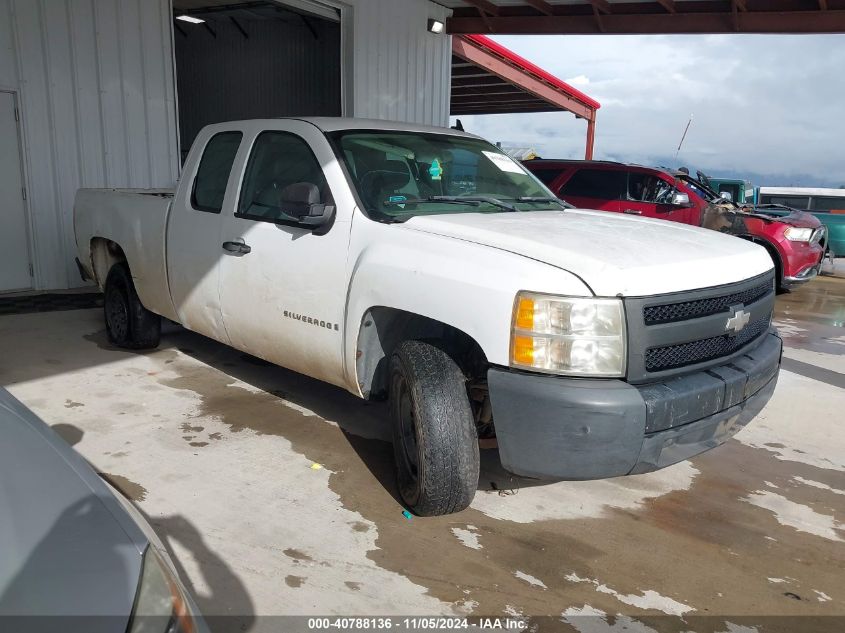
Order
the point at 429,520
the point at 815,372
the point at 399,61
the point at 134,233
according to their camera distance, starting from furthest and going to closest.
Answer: the point at 399,61, the point at 815,372, the point at 134,233, the point at 429,520

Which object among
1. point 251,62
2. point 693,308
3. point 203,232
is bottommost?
point 693,308

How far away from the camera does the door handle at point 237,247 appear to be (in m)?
4.07

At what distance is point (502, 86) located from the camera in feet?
67.2

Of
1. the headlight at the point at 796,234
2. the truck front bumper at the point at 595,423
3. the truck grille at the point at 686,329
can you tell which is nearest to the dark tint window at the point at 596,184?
the headlight at the point at 796,234

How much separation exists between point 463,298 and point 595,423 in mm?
735

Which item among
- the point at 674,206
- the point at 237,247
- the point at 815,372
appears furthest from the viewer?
the point at 674,206

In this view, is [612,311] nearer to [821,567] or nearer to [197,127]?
[821,567]

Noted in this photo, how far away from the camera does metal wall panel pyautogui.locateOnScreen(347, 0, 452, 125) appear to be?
11133 mm

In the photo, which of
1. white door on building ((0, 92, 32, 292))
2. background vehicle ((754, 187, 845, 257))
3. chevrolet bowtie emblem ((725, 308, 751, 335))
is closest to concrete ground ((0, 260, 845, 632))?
chevrolet bowtie emblem ((725, 308, 751, 335))

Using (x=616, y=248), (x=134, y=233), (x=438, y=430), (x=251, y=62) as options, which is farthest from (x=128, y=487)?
(x=251, y=62)

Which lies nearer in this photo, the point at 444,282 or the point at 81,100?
the point at 444,282

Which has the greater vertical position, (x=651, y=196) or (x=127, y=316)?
(x=651, y=196)

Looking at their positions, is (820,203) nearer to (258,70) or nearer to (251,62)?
(258,70)

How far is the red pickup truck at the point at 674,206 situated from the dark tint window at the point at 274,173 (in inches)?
275
